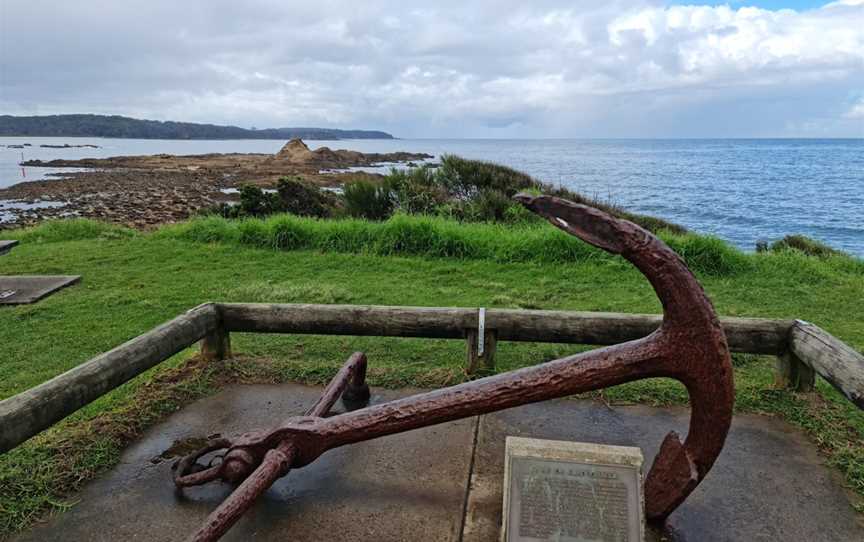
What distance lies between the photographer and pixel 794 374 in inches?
134

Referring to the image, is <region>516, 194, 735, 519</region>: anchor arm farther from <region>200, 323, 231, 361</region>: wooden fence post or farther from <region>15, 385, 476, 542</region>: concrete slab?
<region>200, 323, 231, 361</region>: wooden fence post

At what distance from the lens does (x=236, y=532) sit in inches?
90.3

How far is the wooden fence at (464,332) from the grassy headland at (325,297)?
274 millimetres

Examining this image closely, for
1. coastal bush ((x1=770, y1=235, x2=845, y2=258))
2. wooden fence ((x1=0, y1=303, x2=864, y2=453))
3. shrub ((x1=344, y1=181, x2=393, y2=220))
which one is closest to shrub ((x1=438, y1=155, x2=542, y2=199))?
shrub ((x1=344, y1=181, x2=393, y2=220))

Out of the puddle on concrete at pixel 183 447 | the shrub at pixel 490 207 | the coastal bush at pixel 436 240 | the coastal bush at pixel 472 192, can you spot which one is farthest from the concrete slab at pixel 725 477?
the shrub at pixel 490 207

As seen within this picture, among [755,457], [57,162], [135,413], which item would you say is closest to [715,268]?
[755,457]

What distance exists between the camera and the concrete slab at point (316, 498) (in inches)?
90.0

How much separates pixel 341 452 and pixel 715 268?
209 inches

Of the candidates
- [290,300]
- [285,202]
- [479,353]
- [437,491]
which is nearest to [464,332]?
[479,353]

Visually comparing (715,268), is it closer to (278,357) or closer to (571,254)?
(571,254)

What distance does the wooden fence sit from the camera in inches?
112

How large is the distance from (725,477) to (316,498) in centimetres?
178

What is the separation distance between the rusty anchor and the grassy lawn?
1044 millimetres

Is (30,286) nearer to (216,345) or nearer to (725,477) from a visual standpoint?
(216,345)
